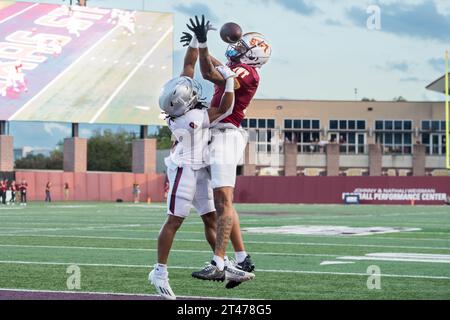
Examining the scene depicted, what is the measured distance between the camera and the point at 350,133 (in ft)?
244

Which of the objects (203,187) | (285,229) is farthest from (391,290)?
(285,229)

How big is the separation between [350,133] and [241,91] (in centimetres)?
6635

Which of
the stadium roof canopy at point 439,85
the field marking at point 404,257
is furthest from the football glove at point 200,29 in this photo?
the stadium roof canopy at point 439,85

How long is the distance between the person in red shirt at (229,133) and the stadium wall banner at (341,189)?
1579 inches

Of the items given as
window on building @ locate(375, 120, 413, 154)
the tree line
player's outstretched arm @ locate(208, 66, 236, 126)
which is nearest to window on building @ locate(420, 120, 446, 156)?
window on building @ locate(375, 120, 413, 154)

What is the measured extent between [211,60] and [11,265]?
11.9ft

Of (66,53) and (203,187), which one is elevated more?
(66,53)

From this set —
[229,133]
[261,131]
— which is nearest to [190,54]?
[229,133]

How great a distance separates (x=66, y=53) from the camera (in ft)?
167

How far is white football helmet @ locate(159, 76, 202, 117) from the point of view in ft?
26.8

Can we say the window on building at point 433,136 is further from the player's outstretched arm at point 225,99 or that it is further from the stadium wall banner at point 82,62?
A: the player's outstretched arm at point 225,99
